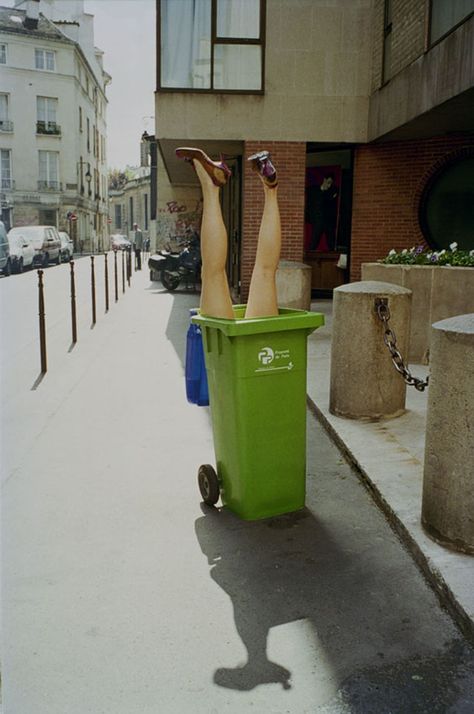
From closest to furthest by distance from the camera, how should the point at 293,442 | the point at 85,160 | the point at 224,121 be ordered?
1. the point at 293,442
2. the point at 224,121
3. the point at 85,160

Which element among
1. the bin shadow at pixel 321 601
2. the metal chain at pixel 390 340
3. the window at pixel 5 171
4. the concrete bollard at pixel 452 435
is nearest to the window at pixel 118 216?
the window at pixel 5 171

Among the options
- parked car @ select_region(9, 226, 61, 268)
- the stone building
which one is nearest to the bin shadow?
the stone building

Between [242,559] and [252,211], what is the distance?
40.0 ft

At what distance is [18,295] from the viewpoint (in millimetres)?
19562

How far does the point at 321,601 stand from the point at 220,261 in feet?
6.84

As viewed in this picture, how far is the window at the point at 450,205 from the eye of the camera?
14.2 meters

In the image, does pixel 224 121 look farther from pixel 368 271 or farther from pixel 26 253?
pixel 26 253

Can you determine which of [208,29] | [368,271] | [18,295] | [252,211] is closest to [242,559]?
[368,271]

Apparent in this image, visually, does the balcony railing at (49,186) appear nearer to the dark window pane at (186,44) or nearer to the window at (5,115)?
the window at (5,115)

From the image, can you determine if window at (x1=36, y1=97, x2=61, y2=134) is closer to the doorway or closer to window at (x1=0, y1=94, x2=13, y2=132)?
window at (x1=0, y1=94, x2=13, y2=132)

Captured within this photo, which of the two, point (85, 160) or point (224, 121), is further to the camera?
point (85, 160)

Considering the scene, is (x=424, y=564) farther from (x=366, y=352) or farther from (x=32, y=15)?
(x=32, y=15)

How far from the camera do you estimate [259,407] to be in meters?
4.06

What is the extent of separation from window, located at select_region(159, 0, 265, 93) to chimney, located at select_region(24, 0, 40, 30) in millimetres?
25103
